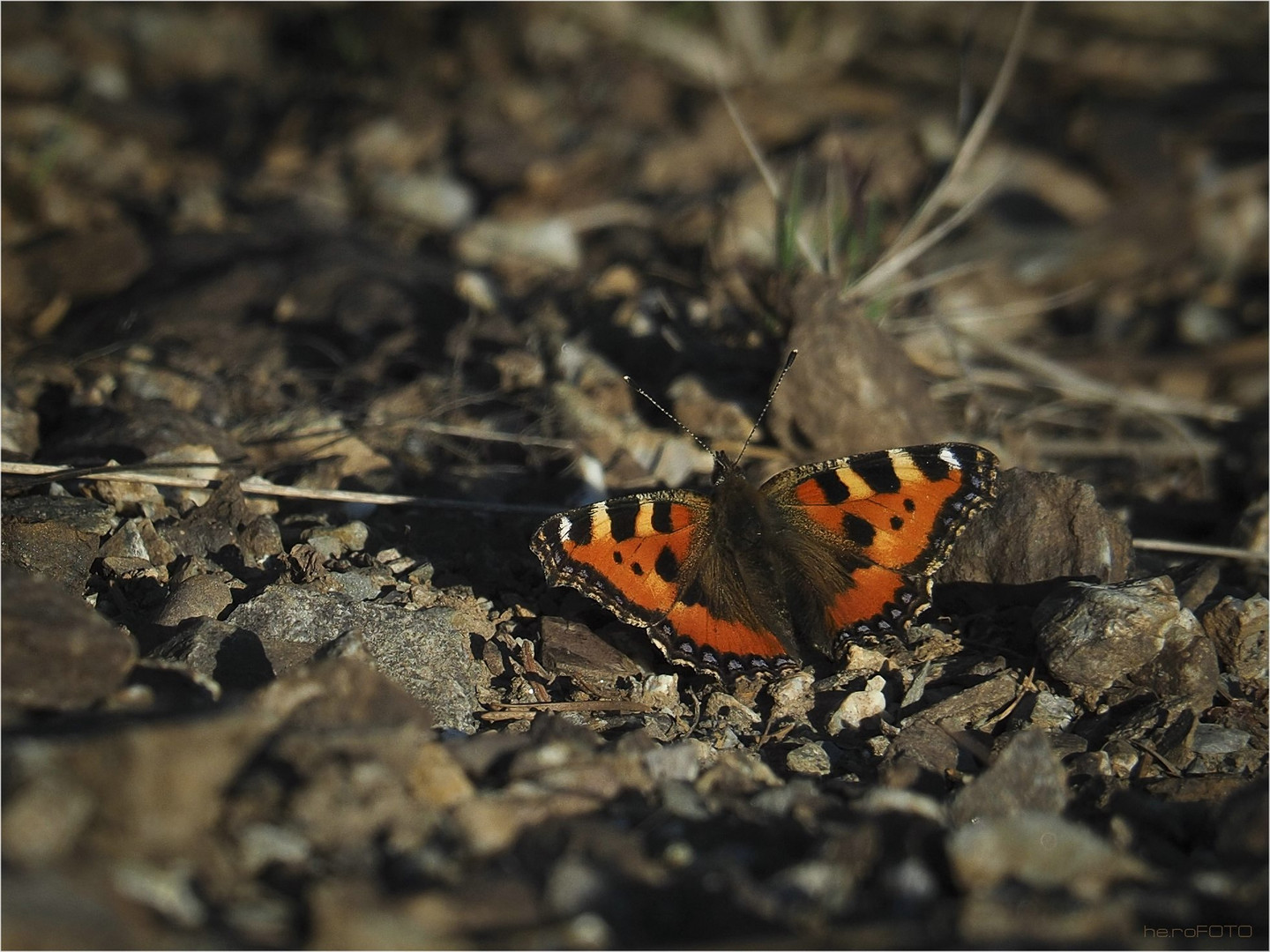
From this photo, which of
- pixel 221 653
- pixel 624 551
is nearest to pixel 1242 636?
pixel 624 551

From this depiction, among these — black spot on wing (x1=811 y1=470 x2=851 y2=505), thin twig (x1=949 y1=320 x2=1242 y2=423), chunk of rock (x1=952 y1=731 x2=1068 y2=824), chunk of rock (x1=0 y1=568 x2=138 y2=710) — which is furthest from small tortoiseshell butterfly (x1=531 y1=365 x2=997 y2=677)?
thin twig (x1=949 y1=320 x2=1242 y2=423)

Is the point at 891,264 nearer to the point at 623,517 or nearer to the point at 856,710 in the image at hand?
the point at 623,517

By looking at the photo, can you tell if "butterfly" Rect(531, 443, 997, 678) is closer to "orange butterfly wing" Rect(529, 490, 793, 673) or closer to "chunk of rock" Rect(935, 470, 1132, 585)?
"orange butterfly wing" Rect(529, 490, 793, 673)

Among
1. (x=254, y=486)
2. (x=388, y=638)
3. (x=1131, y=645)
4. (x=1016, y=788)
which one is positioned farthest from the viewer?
(x=254, y=486)

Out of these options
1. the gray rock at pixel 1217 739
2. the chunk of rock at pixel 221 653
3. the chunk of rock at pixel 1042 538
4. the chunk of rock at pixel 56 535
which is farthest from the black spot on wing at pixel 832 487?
the chunk of rock at pixel 56 535

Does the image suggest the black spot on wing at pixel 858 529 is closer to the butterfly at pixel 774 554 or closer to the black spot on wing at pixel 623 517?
the butterfly at pixel 774 554

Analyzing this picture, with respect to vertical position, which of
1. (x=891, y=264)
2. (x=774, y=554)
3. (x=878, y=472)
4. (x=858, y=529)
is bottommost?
(x=774, y=554)
